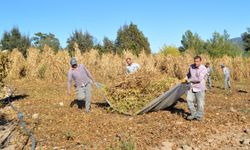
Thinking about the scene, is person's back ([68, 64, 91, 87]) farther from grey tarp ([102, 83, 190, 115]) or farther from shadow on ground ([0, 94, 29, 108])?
shadow on ground ([0, 94, 29, 108])

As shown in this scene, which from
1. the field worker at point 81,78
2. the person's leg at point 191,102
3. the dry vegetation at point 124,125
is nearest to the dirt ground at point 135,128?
the dry vegetation at point 124,125

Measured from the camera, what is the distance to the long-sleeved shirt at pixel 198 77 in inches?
348

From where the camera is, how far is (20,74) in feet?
75.0

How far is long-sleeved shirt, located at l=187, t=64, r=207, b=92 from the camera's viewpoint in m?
8.85

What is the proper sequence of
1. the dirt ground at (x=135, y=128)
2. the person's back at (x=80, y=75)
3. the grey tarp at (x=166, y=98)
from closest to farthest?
the dirt ground at (x=135, y=128), the grey tarp at (x=166, y=98), the person's back at (x=80, y=75)

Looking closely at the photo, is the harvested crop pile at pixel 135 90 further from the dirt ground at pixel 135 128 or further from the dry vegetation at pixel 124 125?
the dirt ground at pixel 135 128

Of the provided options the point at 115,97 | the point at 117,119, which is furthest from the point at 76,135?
the point at 115,97

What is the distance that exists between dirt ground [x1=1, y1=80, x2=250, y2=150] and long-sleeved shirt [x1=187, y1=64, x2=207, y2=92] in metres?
0.86

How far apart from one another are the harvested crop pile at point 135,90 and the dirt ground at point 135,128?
14.0 inches

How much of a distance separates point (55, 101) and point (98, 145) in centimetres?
629

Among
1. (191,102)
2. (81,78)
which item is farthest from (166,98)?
(81,78)

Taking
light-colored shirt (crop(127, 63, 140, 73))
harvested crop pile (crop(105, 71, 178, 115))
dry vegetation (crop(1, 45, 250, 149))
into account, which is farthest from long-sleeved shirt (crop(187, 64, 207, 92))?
light-colored shirt (crop(127, 63, 140, 73))

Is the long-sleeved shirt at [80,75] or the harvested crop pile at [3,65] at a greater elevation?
the harvested crop pile at [3,65]

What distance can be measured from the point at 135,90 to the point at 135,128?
195 centimetres
